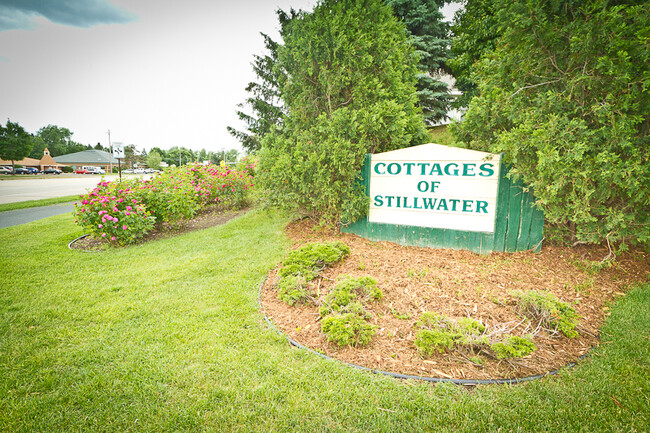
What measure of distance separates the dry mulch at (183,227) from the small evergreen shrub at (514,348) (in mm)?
6668

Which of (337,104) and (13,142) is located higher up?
(13,142)

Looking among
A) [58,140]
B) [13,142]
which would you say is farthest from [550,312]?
[58,140]

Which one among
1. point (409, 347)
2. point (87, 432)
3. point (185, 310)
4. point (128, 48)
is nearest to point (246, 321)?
point (185, 310)

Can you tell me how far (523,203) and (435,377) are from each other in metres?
3.21

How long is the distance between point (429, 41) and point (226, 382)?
579 inches

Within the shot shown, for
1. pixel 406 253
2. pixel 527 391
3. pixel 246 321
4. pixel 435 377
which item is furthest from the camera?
pixel 406 253

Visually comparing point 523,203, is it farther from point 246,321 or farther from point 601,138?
point 246,321

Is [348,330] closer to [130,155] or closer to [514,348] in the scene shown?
[514,348]

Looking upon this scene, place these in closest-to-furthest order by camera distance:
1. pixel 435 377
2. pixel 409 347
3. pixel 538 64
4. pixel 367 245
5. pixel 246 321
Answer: pixel 435 377 < pixel 409 347 < pixel 246 321 < pixel 538 64 < pixel 367 245

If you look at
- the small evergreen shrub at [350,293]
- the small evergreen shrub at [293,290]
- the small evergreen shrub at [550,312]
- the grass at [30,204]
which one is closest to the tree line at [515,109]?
the small evergreen shrub at [550,312]

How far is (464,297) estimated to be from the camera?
10.5 ft

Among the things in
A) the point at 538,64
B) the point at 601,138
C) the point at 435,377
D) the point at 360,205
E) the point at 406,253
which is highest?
the point at 538,64

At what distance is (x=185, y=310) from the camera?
333 cm

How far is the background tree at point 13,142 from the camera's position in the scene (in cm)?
4178
